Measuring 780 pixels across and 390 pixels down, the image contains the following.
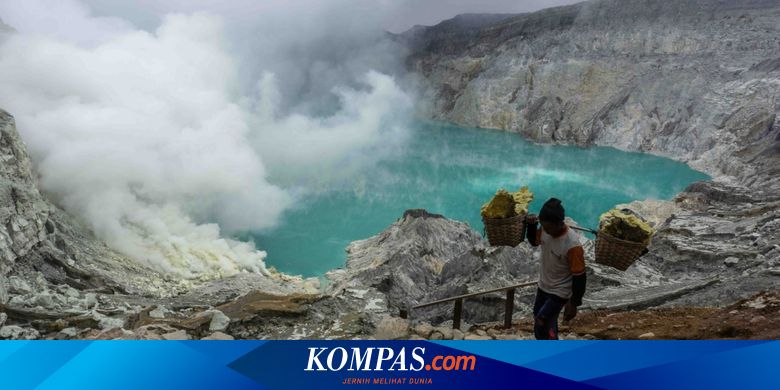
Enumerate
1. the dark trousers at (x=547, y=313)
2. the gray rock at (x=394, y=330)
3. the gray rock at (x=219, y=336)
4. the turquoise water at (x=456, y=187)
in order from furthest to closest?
the turquoise water at (x=456, y=187) < the gray rock at (x=219, y=336) < the gray rock at (x=394, y=330) < the dark trousers at (x=547, y=313)

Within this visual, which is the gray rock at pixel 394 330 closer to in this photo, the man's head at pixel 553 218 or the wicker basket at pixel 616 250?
the man's head at pixel 553 218

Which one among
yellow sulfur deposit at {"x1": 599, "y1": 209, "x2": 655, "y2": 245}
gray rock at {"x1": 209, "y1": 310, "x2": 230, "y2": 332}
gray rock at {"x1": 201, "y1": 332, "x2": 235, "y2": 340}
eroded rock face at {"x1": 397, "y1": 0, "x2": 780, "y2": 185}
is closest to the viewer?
yellow sulfur deposit at {"x1": 599, "y1": 209, "x2": 655, "y2": 245}

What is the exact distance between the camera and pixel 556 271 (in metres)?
3.64

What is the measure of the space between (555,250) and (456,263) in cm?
570

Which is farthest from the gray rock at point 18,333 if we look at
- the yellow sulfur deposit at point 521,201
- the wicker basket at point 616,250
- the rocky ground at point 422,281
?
the wicker basket at point 616,250

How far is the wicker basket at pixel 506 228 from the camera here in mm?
5180

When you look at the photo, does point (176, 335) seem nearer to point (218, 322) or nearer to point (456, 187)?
point (218, 322)

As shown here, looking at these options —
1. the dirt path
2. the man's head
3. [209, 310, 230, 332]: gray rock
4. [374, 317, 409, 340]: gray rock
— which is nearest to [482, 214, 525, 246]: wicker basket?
the dirt path

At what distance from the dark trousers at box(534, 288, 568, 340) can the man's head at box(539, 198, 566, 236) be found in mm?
506

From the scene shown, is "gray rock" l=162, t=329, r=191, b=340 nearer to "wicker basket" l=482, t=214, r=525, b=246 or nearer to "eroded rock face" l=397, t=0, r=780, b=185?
"wicker basket" l=482, t=214, r=525, b=246

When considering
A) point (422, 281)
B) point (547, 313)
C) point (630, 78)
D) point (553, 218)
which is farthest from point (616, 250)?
point (630, 78)

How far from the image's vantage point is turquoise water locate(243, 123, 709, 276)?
14.9 meters

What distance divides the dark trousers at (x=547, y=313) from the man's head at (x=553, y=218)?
506mm

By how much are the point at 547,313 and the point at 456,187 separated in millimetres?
17935
